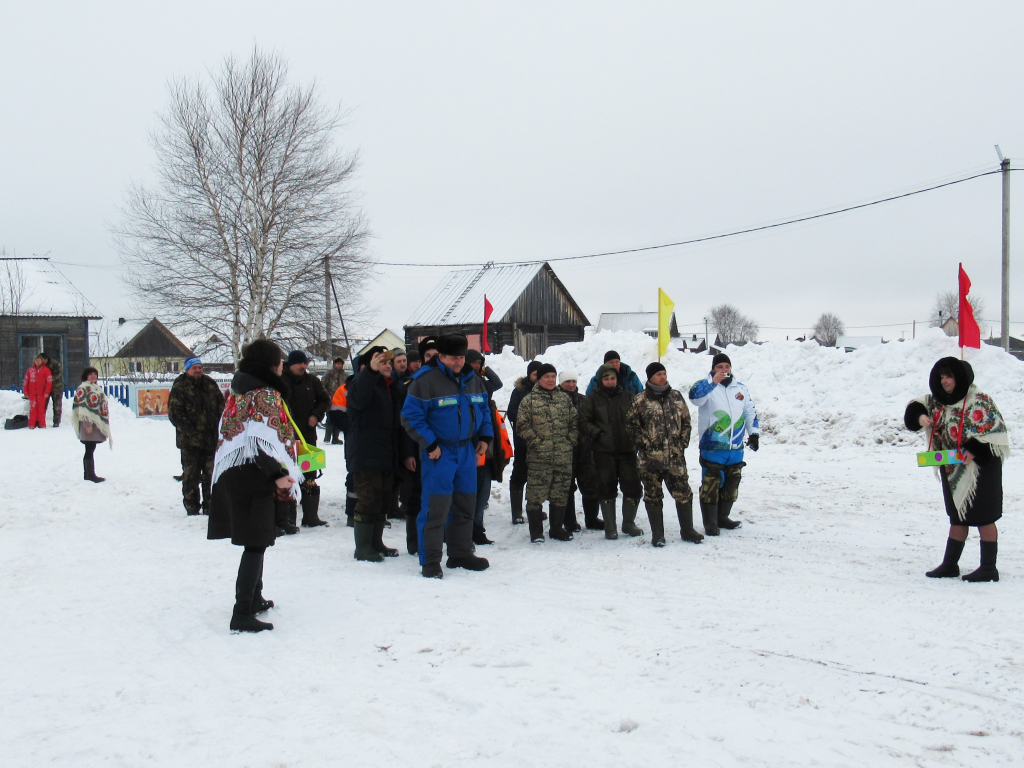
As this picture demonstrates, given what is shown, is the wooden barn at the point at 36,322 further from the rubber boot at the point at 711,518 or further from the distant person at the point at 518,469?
the rubber boot at the point at 711,518

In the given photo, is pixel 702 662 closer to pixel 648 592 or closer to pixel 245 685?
pixel 648 592

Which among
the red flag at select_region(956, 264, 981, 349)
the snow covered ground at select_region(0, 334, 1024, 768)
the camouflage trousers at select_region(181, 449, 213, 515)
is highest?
the red flag at select_region(956, 264, 981, 349)

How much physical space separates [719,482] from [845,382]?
10021 millimetres

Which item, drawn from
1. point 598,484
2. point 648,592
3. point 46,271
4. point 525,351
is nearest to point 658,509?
point 598,484

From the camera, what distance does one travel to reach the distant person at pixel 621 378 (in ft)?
23.6

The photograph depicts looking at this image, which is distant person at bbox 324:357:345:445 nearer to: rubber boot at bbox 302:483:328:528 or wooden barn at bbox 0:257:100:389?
rubber boot at bbox 302:483:328:528

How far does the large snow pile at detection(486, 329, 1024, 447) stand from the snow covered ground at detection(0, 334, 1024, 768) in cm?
645

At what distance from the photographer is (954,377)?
5.46m

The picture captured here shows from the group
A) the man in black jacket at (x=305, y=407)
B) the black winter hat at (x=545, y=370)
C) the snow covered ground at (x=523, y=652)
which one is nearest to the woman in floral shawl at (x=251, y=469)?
the snow covered ground at (x=523, y=652)

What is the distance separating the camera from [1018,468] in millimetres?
10594

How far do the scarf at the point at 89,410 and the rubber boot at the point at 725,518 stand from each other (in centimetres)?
800

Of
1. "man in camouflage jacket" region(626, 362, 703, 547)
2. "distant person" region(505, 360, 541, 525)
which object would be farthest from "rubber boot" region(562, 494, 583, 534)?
"man in camouflage jacket" region(626, 362, 703, 547)

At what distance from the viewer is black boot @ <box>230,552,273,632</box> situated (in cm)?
436

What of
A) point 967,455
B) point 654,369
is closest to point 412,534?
point 654,369
